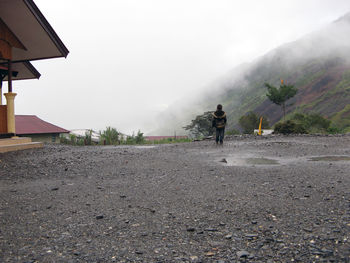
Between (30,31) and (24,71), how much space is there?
5305 mm

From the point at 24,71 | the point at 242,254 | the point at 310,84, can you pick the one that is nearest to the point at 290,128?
the point at 24,71

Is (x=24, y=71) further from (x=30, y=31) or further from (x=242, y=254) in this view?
(x=242, y=254)

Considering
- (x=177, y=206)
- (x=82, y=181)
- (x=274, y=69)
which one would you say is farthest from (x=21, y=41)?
(x=274, y=69)

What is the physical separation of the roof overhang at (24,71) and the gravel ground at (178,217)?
11123 millimetres

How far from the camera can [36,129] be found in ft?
112

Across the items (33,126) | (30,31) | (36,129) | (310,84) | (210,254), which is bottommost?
(210,254)

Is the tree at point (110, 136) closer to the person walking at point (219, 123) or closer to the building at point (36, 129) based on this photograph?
the person walking at point (219, 123)

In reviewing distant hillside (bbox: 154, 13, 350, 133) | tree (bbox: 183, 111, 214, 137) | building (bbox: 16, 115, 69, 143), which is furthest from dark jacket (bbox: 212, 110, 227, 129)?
distant hillside (bbox: 154, 13, 350, 133)

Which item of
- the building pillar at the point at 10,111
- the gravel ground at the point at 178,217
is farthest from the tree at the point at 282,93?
the gravel ground at the point at 178,217

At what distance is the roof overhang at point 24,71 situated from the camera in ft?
49.6

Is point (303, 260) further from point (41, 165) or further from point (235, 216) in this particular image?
point (41, 165)

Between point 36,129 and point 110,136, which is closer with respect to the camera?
point 110,136

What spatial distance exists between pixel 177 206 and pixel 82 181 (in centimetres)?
233

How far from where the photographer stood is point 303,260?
7.70 ft
